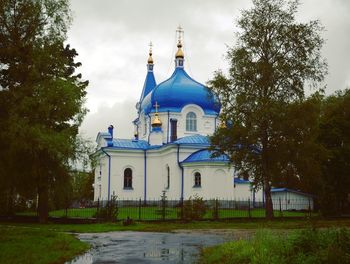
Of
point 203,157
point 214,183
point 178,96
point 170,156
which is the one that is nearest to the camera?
point 214,183

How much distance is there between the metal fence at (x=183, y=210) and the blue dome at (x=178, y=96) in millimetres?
8920

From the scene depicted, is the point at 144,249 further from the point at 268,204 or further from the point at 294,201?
the point at 294,201

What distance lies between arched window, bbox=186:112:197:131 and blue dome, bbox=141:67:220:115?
1.09 meters

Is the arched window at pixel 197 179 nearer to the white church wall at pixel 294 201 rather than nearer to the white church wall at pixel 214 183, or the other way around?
the white church wall at pixel 214 183

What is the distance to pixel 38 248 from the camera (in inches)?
425

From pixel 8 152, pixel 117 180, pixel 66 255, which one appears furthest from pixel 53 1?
pixel 117 180

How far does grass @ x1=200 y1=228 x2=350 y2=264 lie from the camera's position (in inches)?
282

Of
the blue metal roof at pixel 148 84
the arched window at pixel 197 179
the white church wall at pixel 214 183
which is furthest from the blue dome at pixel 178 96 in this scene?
the white church wall at pixel 214 183

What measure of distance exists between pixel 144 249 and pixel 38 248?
271cm

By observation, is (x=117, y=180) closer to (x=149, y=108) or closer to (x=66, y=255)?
(x=149, y=108)

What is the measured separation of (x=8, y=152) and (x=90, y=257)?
9.13 meters

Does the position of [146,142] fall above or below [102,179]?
above

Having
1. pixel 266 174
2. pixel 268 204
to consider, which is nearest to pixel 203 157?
pixel 266 174

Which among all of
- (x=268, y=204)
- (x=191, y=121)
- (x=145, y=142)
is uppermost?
(x=191, y=121)
